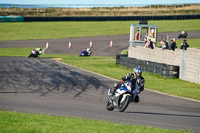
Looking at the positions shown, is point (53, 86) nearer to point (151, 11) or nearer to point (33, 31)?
point (33, 31)

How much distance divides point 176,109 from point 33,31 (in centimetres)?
4520

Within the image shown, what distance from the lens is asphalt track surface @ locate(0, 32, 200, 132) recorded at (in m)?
12.8

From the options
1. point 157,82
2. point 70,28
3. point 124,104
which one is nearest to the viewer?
point 124,104

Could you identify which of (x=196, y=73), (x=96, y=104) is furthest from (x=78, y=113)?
(x=196, y=73)

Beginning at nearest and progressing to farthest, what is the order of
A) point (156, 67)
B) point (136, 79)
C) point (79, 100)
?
1. point (136, 79)
2. point (79, 100)
3. point (156, 67)

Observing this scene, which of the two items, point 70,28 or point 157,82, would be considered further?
point 70,28

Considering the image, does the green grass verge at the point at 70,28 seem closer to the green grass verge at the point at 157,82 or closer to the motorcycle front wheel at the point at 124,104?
the green grass verge at the point at 157,82

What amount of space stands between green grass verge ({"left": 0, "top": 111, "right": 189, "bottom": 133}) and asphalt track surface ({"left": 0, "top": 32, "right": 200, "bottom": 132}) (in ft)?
5.36

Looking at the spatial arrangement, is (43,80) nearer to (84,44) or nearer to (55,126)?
(55,126)

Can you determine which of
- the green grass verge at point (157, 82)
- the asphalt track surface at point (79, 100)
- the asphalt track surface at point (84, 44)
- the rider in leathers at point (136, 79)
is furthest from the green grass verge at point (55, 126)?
the asphalt track surface at point (84, 44)

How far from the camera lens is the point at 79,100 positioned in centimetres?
1603

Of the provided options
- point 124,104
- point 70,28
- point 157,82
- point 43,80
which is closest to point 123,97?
point 124,104

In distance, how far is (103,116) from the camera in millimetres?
12914

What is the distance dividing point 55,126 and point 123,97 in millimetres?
4099
